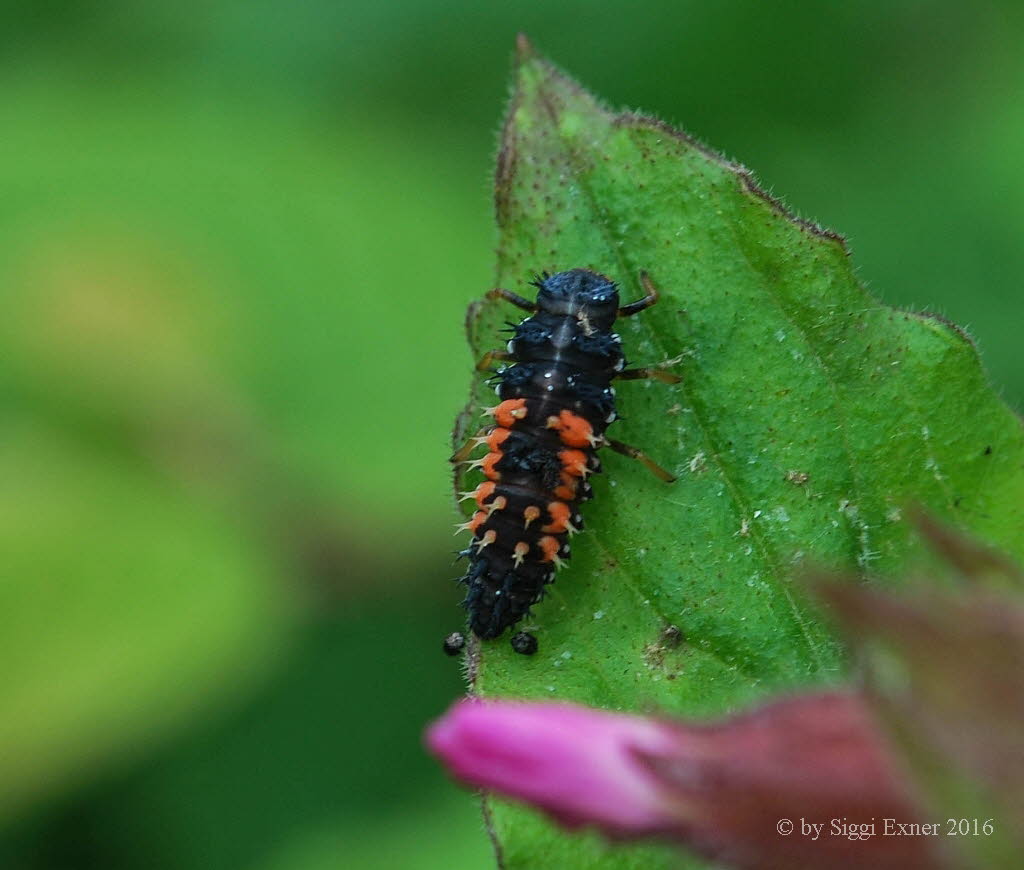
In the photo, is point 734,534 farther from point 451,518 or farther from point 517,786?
point 451,518

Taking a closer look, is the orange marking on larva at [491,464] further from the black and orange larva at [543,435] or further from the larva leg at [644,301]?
the larva leg at [644,301]

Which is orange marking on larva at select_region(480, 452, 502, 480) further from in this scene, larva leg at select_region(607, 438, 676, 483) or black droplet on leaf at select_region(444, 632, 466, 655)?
black droplet on leaf at select_region(444, 632, 466, 655)

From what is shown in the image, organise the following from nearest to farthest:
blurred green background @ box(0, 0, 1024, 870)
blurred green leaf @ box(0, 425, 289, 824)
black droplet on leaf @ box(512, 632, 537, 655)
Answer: black droplet on leaf @ box(512, 632, 537, 655), blurred green leaf @ box(0, 425, 289, 824), blurred green background @ box(0, 0, 1024, 870)

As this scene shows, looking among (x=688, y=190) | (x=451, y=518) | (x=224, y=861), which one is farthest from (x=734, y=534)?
(x=224, y=861)

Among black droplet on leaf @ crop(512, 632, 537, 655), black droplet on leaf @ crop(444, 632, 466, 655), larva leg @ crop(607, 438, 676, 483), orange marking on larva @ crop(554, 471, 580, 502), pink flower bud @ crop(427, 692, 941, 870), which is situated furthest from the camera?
black droplet on leaf @ crop(444, 632, 466, 655)

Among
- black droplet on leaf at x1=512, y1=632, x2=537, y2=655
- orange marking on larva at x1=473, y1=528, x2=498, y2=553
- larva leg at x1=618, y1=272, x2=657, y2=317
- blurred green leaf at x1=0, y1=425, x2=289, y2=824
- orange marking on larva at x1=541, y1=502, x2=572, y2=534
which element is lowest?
black droplet on leaf at x1=512, y1=632, x2=537, y2=655

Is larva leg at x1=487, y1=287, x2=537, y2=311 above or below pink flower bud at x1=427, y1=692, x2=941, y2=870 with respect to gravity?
above

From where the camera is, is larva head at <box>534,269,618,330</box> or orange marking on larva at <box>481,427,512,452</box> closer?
larva head at <box>534,269,618,330</box>

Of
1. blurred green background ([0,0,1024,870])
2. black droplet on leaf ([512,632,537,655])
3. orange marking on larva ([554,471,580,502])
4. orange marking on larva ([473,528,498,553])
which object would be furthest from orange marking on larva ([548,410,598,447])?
blurred green background ([0,0,1024,870])
